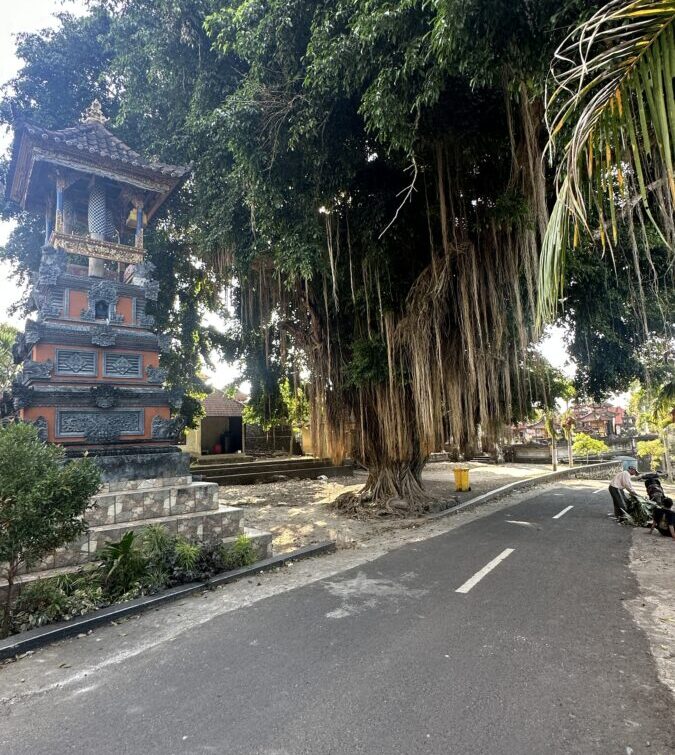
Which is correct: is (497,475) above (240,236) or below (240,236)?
below

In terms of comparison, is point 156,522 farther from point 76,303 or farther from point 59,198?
point 59,198

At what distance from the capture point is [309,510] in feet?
32.9

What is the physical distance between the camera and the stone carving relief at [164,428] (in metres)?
6.00

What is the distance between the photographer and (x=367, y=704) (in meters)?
2.55

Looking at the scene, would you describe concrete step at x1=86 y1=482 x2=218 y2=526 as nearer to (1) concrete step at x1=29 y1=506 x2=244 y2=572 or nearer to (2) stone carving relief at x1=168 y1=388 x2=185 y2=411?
(1) concrete step at x1=29 y1=506 x2=244 y2=572

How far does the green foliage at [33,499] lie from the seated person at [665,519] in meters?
8.15

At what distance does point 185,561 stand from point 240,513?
1.21 meters

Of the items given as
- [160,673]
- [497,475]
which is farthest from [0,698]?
[497,475]

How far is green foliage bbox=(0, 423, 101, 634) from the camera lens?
138 inches

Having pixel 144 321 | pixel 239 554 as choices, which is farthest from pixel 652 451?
pixel 144 321

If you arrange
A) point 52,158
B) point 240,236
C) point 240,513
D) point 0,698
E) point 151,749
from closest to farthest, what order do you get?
point 151,749, point 0,698, point 52,158, point 240,513, point 240,236

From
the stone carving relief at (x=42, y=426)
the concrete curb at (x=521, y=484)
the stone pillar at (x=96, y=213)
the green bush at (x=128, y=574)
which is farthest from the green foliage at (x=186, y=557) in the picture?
the concrete curb at (x=521, y=484)

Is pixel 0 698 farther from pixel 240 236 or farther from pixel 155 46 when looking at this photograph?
pixel 155 46

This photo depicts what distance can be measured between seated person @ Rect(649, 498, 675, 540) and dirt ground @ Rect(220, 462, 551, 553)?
398cm
